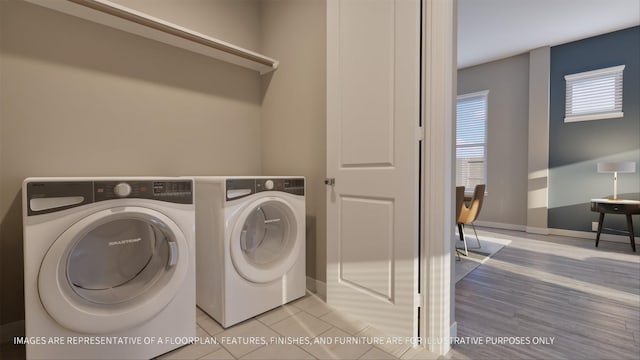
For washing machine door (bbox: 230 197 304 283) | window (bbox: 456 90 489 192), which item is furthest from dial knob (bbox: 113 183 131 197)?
window (bbox: 456 90 489 192)

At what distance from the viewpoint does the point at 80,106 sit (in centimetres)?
167

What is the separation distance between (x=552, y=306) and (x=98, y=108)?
329cm

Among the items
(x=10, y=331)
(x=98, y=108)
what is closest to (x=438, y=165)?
(x=98, y=108)

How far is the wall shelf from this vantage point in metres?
1.55

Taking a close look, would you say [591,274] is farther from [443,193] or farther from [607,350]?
[443,193]

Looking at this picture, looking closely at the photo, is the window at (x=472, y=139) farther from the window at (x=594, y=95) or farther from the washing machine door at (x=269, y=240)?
the washing machine door at (x=269, y=240)

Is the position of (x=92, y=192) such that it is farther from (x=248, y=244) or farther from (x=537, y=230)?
(x=537, y=230)

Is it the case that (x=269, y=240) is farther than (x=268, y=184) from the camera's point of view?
Yes

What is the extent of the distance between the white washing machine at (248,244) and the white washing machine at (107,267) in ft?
0.62

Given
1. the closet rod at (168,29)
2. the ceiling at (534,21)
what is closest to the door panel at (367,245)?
the closet rod at (168,29)

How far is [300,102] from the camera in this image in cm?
222

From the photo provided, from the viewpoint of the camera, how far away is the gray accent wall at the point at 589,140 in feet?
12.1

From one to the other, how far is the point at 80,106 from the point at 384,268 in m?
2.05

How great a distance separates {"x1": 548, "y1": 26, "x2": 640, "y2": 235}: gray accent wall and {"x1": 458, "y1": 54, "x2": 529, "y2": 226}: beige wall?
37 centimetres
